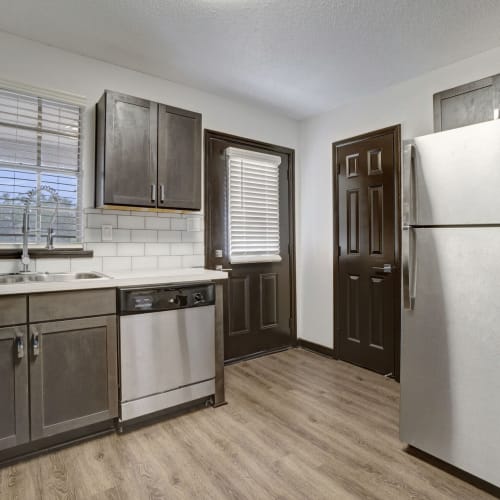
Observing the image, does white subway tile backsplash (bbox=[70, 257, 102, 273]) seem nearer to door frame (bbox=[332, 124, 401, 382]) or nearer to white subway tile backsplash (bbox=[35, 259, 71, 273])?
white subway tile backsplash (bbox=[35, 259, 71, 273])

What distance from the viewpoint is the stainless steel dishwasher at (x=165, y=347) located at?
2.15 metres

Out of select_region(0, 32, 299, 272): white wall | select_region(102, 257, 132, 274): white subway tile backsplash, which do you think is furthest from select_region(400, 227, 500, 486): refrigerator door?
select_region(102, 257, 132, 274): white subway tile backsplash

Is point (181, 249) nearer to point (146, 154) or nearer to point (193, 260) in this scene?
point (193, 260)

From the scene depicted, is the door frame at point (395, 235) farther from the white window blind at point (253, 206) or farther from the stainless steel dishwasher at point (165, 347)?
the stainless steel dishwasher at point (165, 347)

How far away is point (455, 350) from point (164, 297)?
5.51ft

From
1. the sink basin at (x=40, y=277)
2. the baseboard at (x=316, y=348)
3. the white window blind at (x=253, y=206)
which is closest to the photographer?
the sink basin at (x=40, y=277)

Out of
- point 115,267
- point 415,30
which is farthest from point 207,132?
point 415,30

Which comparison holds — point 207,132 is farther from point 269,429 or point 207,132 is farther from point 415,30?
point 269,429

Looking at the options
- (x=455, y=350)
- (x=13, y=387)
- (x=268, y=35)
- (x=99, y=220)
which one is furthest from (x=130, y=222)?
(x=455, y=350)

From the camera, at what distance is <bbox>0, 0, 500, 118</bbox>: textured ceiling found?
6.76 feet

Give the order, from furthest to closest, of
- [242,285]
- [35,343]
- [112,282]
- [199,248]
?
1. [242,285]
2. [199,248]
3. [112,282]
4. [35,343]

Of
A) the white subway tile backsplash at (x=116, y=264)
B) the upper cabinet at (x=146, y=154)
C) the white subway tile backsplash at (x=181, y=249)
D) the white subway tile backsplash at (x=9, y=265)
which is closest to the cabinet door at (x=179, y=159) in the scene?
the upper cabinet at (x=146, y=154)

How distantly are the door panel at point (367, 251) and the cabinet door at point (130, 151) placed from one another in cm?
187

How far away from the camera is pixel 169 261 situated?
3037 mm
